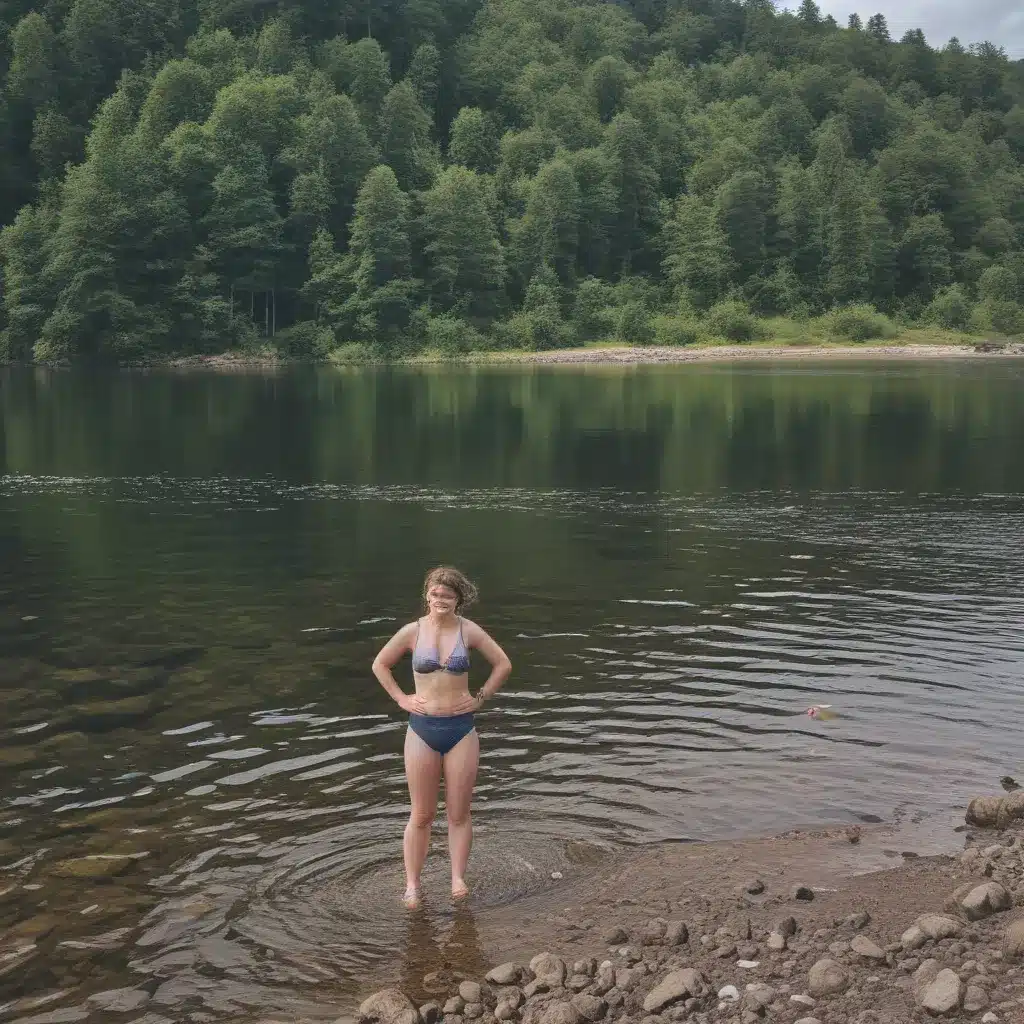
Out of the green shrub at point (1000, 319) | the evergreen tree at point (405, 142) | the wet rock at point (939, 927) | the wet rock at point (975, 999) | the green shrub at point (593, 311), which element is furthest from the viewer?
the evergreen tree at point (405, 142)

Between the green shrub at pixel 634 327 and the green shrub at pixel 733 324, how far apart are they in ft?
27.0

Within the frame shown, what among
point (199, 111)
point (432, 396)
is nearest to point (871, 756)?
point (432, 396)

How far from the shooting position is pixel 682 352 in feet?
457

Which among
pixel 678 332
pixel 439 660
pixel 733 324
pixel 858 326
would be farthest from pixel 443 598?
pixel 858 326

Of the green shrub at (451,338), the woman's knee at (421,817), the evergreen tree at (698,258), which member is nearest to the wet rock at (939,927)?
the woman's knee at (421,817)

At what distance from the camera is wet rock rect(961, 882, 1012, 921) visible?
841 cm

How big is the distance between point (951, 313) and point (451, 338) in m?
66.9

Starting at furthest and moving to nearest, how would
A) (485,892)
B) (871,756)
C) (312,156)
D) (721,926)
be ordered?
(312,156) < (871,756) < (485,892) < (721,926)

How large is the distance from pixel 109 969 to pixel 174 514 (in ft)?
82.5

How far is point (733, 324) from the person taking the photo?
15012cm

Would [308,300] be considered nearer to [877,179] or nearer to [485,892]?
[877,179]

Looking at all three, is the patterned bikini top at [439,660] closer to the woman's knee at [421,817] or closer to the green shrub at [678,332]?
the woman's knee at [421,817]

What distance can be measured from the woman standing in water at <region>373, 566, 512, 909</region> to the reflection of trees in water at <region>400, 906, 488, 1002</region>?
0.99ft

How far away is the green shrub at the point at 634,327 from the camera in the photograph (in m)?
148
